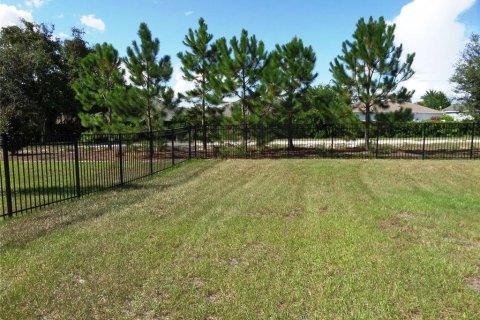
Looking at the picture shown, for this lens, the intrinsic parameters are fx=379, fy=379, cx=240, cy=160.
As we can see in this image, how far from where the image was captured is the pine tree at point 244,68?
1530 centimetres

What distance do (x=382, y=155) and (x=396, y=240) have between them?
11.0 meters

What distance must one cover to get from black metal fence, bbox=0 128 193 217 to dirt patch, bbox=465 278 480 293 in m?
6.11

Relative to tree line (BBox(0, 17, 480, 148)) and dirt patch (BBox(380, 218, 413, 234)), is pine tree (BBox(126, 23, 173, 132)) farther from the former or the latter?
dirt patch (BBox(380, 218, 413, 234))

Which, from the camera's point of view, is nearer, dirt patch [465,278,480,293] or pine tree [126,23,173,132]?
dirt patch [465,278,480,293]

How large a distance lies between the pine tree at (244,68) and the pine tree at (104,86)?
4.53 meters

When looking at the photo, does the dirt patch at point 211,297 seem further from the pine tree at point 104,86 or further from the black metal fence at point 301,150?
the pine tree at point 104,86

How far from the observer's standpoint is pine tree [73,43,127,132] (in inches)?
643

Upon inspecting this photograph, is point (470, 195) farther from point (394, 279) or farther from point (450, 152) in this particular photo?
point (450, 152)

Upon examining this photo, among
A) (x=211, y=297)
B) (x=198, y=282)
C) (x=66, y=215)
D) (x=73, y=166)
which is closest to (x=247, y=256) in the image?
(x=198, y=282)

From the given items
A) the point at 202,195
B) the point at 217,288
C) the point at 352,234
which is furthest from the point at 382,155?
the point at 217,288

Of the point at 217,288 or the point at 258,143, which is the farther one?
the point at 258,143

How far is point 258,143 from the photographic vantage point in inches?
626

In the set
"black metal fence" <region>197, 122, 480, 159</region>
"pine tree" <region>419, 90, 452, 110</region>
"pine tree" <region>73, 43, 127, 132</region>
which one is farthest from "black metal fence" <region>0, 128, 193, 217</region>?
"pine tree" <region>419, 90, 452, 110</region>

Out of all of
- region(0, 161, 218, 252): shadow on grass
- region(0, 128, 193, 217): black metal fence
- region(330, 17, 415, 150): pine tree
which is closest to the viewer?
region(0, 161, 218, 252): shadow on grass
